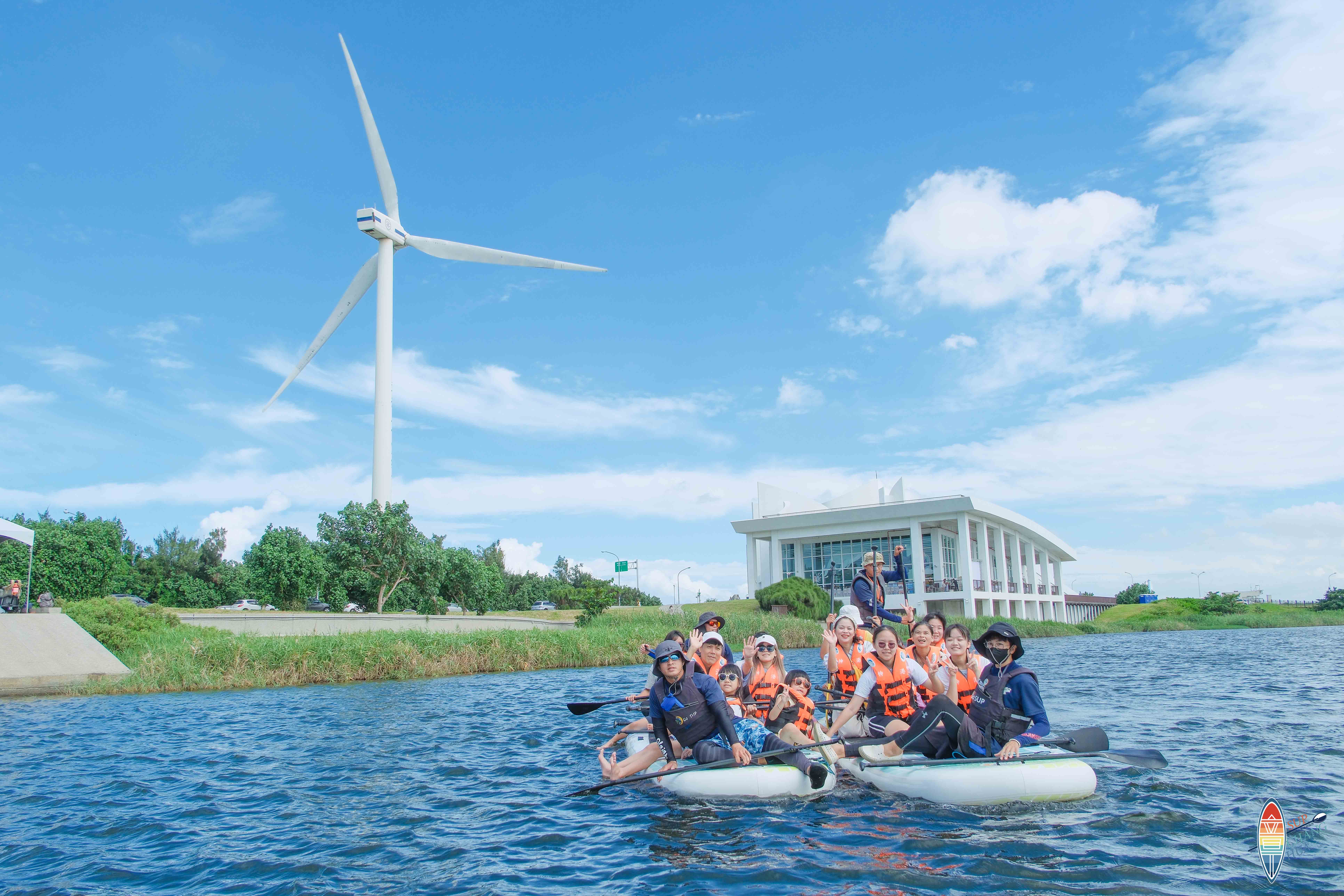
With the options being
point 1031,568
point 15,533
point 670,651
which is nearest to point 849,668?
point 670,651

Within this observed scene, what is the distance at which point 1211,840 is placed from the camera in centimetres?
773

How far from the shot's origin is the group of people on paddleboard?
28.9ft

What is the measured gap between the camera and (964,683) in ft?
32.4

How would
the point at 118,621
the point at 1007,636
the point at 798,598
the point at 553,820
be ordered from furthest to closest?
the point at 798,598
the point at 118,621
the point at 553,820
the point at 1007,636

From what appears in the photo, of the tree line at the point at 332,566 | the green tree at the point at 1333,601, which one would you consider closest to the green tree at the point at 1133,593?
the green tree at the point at 1333,601

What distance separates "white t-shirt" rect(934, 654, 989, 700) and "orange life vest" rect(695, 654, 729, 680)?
2.60 m

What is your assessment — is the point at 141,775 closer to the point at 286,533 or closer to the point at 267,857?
the point at 267,857

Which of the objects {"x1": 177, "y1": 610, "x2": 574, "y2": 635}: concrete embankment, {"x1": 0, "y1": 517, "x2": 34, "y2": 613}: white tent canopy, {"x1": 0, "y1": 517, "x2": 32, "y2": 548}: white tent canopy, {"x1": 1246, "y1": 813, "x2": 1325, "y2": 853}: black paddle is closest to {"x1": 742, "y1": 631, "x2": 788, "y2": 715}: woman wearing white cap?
{"x1": 1246, "y1": 813, "x2": 1325, "y2": 853}: black paddle

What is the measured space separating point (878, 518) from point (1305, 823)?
183ft

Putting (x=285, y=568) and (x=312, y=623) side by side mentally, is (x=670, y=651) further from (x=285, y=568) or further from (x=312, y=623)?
(x=285, y=568)

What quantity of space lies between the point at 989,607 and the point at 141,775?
61.3 m

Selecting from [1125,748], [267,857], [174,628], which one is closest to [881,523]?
[174,628]

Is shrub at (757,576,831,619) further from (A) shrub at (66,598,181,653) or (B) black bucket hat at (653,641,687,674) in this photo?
(B) black bucket hat at (653,641,687,674)

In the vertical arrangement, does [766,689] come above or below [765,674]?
below
